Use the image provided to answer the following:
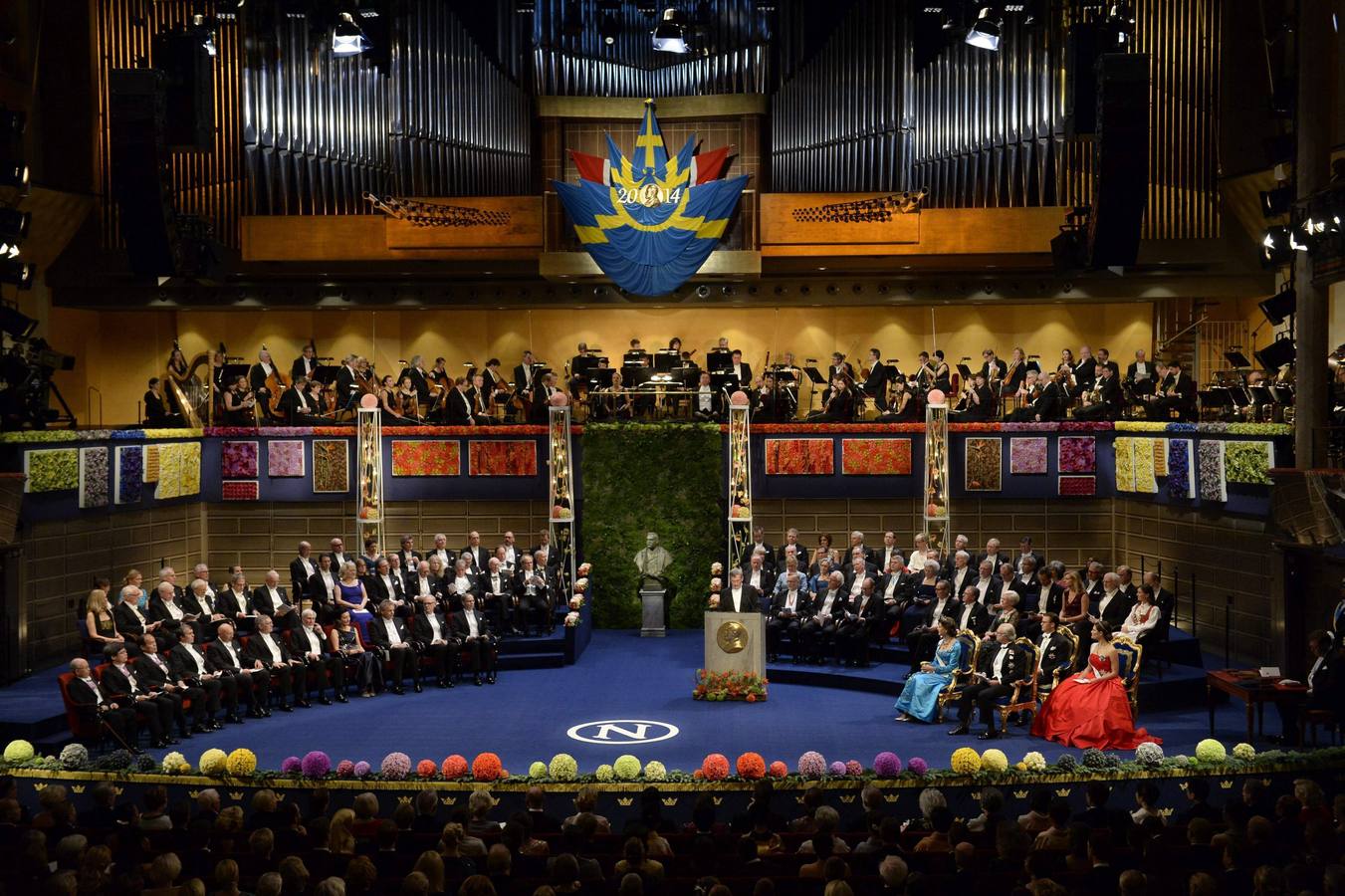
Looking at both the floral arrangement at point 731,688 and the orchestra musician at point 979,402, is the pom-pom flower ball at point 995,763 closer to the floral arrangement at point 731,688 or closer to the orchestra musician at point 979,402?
the floral arrangement at point 731,688

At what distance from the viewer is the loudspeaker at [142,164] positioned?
17.1 metres

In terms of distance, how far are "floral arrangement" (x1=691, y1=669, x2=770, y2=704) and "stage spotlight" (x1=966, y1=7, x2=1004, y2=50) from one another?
30.9ft

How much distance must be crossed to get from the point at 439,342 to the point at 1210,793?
1756 centimetres

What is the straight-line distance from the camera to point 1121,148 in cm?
1633

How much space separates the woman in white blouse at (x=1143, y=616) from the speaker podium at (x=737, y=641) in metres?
4.10

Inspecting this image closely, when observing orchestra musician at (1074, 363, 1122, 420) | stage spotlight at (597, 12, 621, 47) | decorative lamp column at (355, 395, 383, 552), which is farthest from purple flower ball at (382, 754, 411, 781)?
stage spotlight at (597, 12, 621, 47)

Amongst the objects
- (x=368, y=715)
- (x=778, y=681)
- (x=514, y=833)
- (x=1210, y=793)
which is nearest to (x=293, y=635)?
(x=368, y=715)

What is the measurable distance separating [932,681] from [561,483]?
7.20 m

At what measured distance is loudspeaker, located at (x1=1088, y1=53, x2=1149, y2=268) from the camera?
53.1ft

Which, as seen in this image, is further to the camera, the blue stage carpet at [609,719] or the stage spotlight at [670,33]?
the stage spotlight at [670,33]

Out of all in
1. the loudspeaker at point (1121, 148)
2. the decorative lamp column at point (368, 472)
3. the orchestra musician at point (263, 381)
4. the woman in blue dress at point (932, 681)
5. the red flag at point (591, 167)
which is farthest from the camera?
the red flag at point (591, 167)

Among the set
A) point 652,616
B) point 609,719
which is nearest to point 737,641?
point 609,719

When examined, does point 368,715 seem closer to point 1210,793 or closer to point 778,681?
point 778,681

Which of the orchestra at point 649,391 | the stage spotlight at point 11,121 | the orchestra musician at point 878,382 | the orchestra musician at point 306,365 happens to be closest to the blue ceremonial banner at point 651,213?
the orchestra at point 649,391
